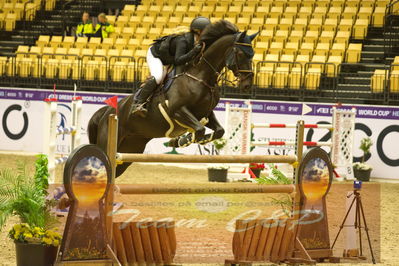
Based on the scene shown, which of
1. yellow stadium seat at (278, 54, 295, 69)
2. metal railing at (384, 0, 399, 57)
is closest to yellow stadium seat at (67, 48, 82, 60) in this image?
yellow stadium seat at (278, 54, 295, 69)

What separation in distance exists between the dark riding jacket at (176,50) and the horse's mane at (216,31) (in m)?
0.19

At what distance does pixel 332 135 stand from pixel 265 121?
5.46 ft

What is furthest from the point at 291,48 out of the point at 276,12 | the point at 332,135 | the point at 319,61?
the point at 332,135

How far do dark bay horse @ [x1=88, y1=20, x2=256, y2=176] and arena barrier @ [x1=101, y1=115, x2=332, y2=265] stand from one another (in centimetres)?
136

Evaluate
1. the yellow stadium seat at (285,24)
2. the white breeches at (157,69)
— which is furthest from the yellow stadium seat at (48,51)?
the white breeches at (157,69)

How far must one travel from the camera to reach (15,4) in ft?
67.1

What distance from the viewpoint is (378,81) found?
14.4 metres

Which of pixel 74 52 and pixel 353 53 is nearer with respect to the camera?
pixel 353 53

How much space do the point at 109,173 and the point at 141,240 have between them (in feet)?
1.96

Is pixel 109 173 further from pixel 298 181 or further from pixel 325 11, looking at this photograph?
pixel 325 11

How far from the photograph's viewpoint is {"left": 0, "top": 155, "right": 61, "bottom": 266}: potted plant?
17.3ft

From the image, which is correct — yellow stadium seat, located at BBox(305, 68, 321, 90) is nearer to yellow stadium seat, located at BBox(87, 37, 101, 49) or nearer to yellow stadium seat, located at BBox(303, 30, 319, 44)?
yellow stadium seat, located at BBox(303, 30, 319, 44)

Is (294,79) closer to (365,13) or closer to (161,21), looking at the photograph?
(365,13)

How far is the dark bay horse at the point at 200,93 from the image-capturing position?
7297 millimetres
